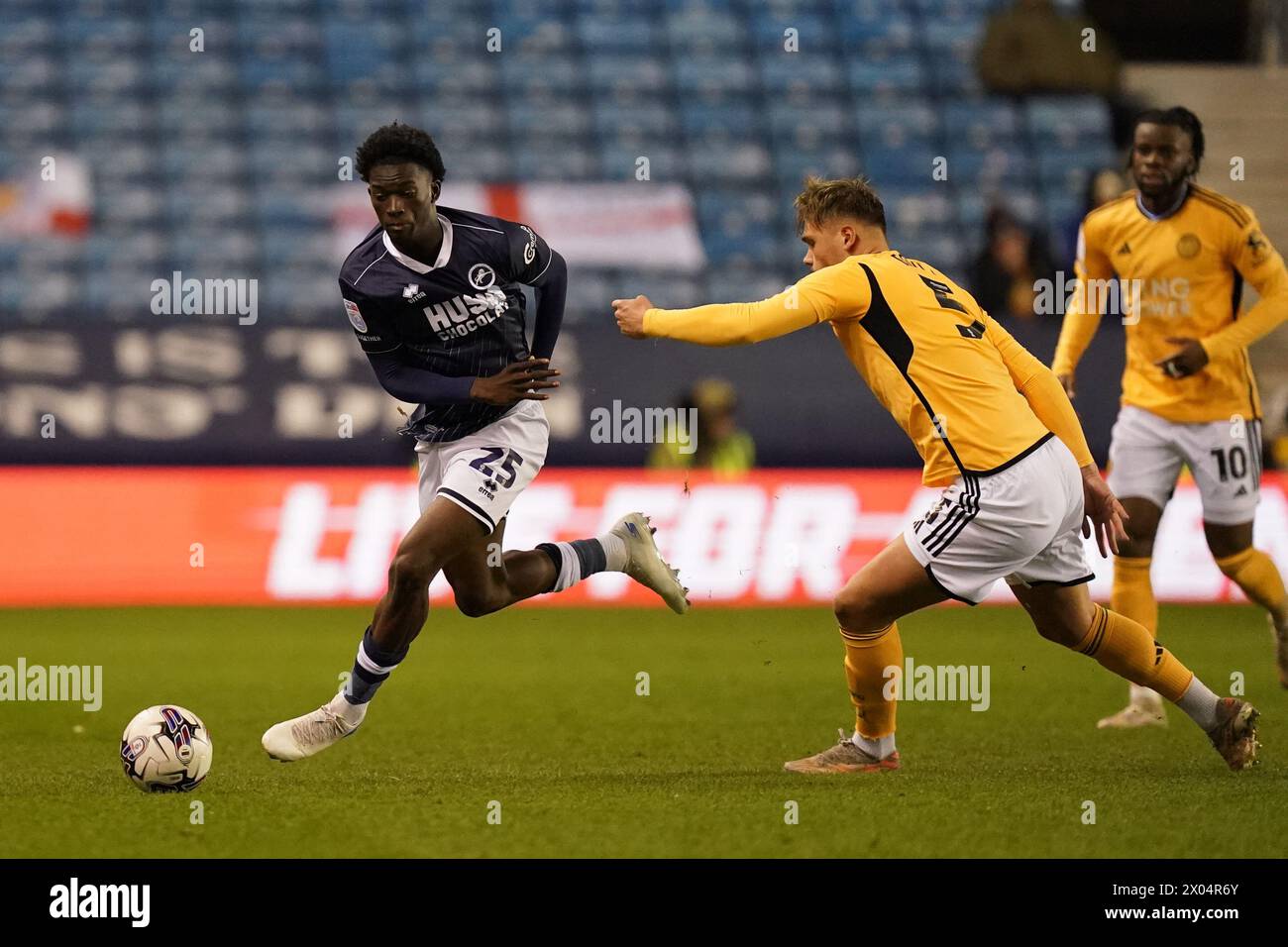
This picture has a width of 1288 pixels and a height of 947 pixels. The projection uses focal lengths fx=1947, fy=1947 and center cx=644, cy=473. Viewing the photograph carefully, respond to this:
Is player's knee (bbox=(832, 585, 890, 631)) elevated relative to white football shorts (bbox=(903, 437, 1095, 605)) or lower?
lower

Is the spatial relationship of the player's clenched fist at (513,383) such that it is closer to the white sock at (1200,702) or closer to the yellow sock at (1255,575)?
the white sock at (1200,702)

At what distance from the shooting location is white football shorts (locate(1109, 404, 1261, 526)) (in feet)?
25.0

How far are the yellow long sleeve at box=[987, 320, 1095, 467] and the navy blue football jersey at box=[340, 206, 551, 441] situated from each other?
1.61 metres

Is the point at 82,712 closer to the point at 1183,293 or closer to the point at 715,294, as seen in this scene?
the point at 1183,293

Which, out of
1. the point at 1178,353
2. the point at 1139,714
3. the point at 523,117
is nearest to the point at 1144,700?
the point at 1139,714

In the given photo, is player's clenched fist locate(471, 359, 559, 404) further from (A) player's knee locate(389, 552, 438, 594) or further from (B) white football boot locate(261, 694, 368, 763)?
(B) white football boot locate(261, 694, 368, 763)

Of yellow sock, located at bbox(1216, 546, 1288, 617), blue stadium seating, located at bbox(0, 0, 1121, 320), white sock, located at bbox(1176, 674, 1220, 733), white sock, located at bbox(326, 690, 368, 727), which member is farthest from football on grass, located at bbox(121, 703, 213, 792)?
blue stadium seating, located at bbox(0, 0, 1121, 320)

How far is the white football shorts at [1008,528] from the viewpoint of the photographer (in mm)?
5863

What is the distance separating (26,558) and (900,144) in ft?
28.5

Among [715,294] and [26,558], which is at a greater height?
[715,294]

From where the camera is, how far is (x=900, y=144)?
17156mm

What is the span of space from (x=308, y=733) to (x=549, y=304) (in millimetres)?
1672

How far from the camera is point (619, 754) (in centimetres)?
687

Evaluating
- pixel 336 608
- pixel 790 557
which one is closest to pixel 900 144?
pixel 790 557
